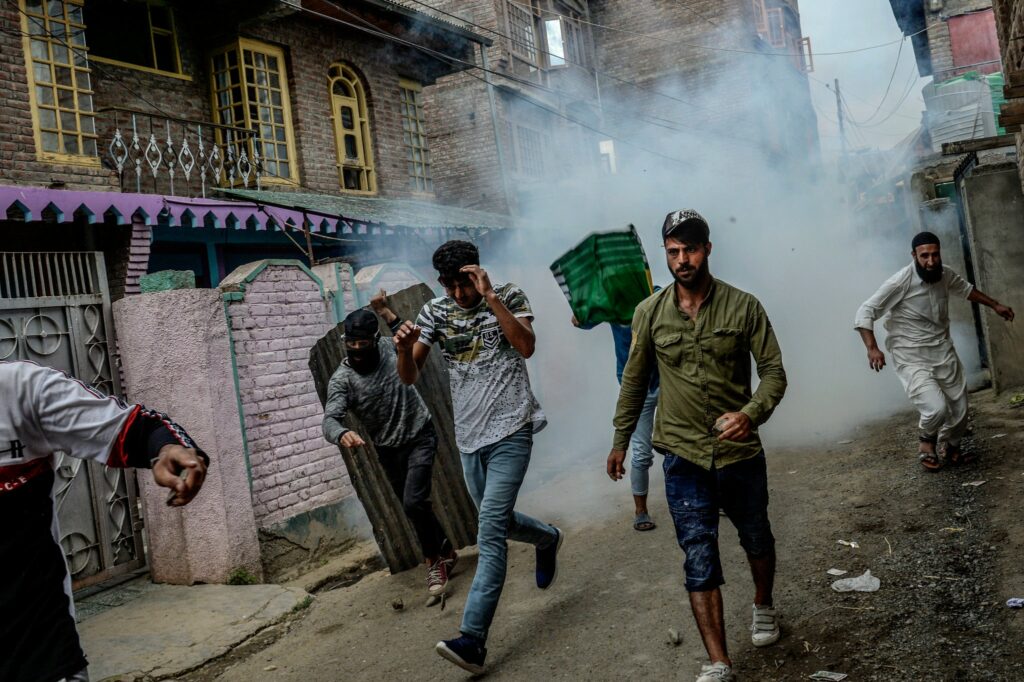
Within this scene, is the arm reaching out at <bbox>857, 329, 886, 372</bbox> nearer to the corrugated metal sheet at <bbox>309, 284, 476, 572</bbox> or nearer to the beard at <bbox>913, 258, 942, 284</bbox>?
the beard at <bbox>913, 258, 942, 284</bbox>

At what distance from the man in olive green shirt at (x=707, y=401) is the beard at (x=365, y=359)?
2187 millimetres

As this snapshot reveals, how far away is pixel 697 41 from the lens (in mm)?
25969

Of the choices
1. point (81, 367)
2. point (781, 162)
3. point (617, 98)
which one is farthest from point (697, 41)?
point (81, 367)

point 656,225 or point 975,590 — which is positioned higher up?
point 656,225

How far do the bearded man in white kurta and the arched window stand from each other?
31.3 feet

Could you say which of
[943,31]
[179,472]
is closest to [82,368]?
[179,472]

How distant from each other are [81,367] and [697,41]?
23677 millimetres

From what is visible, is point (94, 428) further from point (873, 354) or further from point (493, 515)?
point (873, 354)

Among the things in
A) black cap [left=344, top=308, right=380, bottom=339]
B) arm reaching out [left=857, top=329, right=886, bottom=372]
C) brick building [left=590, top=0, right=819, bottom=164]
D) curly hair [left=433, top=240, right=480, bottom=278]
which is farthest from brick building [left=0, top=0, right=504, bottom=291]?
brick building [left=590, top=0, right=819, bottom=164]

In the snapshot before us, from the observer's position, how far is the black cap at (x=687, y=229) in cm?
348

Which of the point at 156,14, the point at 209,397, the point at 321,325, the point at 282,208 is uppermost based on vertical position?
the point at 156,14

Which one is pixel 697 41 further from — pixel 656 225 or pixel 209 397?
pixel 209 397

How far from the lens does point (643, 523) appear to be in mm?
5762

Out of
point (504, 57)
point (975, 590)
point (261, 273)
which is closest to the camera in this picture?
point (975, 590)
